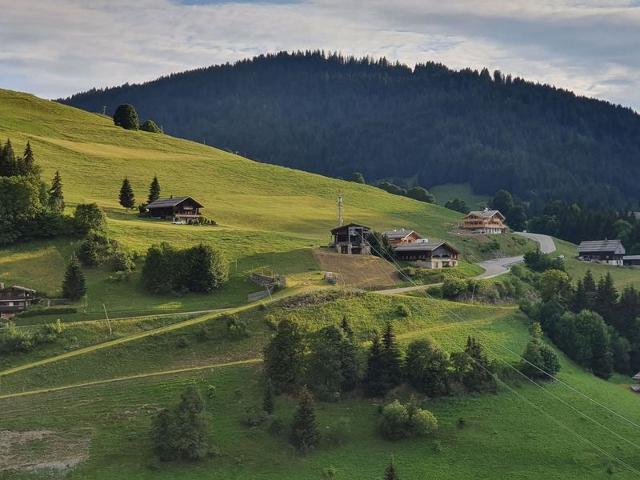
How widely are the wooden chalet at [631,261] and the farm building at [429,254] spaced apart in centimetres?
3640

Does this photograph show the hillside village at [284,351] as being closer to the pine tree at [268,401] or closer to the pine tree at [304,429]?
the pine tree at [304,429]

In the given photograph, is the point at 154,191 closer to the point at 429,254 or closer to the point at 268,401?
the point at 429,254

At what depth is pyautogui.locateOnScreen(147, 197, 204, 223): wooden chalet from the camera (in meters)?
97.5

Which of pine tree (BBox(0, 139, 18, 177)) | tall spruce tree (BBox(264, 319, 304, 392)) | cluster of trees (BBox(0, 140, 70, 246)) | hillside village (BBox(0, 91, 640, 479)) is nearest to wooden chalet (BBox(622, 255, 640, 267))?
hillside village (BBox(0, 91, 640, 479))

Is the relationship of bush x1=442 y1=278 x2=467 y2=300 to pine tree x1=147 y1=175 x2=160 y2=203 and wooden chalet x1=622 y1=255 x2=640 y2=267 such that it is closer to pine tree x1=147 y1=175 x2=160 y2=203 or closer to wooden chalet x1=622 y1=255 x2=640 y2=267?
pine tree x1=147 y1=175 x2=160 y2=203

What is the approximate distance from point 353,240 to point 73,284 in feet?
114

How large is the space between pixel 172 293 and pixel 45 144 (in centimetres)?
6619

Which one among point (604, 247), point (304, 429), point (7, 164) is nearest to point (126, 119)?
point (7, 164)

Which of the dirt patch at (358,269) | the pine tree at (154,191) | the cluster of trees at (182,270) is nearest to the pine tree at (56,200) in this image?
the cluster of trees at (182,270)

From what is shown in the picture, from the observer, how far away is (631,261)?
113000mm

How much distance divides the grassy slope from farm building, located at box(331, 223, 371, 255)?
24154 millimetres

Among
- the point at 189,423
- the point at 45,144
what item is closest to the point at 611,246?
the point at 189,423

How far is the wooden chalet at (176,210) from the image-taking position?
9750 cm

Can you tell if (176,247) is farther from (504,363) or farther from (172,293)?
(504,363)
